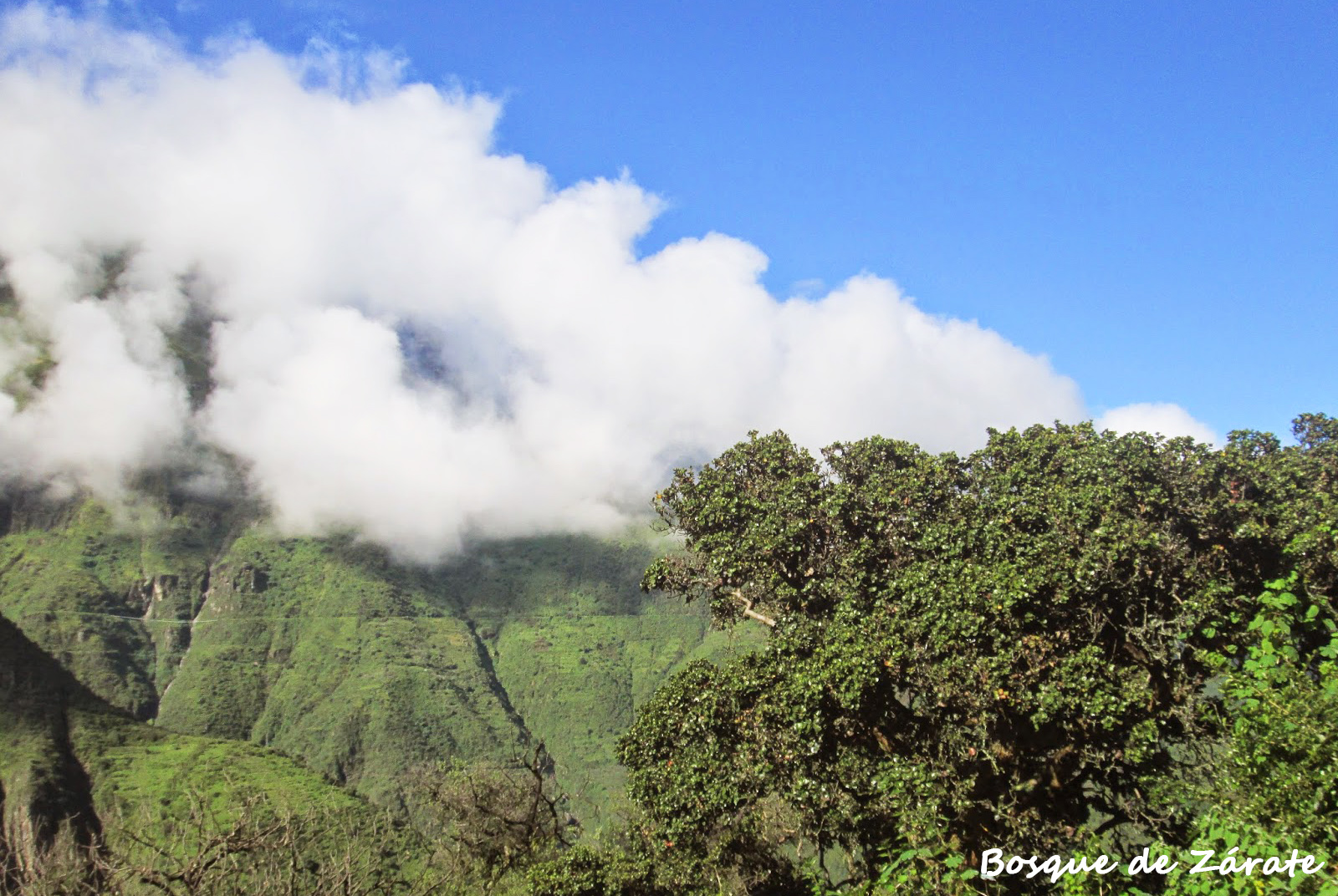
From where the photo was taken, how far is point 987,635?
14.1 meters

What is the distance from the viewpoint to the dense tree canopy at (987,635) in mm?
13961

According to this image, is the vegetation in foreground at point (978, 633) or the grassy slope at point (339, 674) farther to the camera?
the grassy slope at point (339, 674)

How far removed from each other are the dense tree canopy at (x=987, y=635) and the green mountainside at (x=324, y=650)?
119 m

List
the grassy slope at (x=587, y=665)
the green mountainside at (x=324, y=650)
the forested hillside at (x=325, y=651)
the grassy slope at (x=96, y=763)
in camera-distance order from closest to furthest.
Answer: the grassy slope at (x=96, y=763) → the forested hillside at (x=325, y=651) → the green mountainside at (x=324, y=650) → the grassy slope at (x=587, y=665)

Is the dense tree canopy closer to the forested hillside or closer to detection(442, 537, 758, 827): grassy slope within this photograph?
the forested hillside

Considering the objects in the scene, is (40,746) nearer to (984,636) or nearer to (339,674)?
(339,674)

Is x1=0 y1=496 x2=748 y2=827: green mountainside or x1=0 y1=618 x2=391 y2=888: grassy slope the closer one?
x1=0 y1=618 x2=391 y2=888: grassy slope

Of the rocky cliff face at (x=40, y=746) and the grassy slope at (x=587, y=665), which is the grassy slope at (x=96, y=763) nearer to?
the rocky cliff face at (x=40, y=746)

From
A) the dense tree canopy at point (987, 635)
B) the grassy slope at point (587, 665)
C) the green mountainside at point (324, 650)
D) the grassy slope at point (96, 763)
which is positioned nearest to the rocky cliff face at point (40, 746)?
the grassy slope at point (96, 763)

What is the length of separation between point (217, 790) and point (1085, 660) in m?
84.1

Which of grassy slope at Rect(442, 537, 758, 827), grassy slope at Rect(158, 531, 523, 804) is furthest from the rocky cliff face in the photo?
grassy slope at Rect(442, 537, 758, 827)

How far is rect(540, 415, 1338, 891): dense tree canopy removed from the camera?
14.0 metres

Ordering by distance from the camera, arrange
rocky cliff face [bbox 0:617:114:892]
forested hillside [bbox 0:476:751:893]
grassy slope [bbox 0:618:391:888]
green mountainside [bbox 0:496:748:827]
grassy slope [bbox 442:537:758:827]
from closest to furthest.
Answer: rocky cliff face [bbox 0:617:114:892], grassy slope [bbox 0:618:391:888], forested hillside [bbox 0:476:751:893], green mountainside [bbox 0:496:748:827], grassy slope [bbox 442:537:758:827]

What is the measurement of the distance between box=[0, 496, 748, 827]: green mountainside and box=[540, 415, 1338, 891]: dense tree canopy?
390ft
